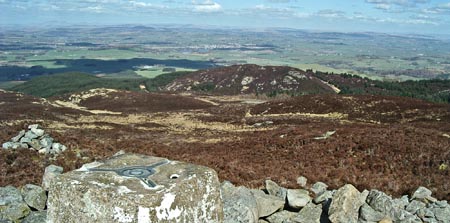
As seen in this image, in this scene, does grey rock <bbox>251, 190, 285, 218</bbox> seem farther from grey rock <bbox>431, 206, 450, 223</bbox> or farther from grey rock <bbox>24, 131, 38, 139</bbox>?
grey rock <bbox>24, 131, 38, 139</bbox>

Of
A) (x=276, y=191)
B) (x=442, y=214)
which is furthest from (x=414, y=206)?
(x=276, y=191)

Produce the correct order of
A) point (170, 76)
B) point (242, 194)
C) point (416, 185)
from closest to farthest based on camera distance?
point (242, 194), point (416, 185), point (170, 76)

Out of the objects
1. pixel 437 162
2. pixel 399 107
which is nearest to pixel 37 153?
pixel 437 162

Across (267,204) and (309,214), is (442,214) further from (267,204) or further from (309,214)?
(267,204)

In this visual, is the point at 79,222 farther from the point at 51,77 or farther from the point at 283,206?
the point at 51,77

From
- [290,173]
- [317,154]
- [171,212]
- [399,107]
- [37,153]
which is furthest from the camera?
[399,107]

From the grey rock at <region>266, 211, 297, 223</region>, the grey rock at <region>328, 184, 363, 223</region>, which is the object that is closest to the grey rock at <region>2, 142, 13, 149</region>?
the grey rock at <region>266, 211, 297, 223</region>
